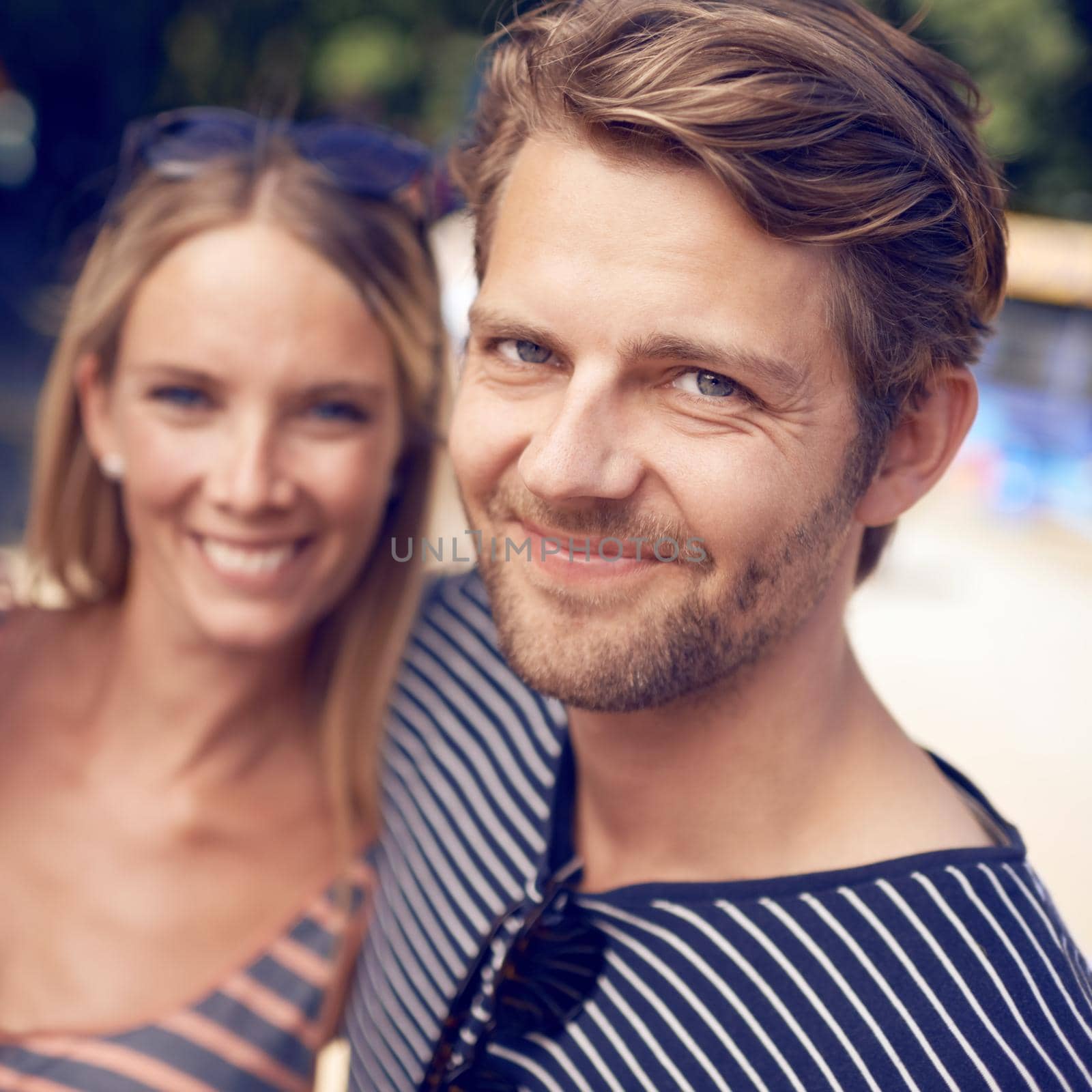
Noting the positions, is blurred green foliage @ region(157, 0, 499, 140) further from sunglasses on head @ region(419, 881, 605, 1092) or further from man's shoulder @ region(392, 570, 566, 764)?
sunglasses on head @ region(419, 881, 605, 1092)

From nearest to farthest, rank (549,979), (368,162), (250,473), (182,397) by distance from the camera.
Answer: (549,979)
(250,473)
(182,397)
(368,162)

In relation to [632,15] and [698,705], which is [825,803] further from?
[632,15]

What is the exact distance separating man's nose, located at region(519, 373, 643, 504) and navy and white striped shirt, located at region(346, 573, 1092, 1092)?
672mm

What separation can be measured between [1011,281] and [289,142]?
31.0ft

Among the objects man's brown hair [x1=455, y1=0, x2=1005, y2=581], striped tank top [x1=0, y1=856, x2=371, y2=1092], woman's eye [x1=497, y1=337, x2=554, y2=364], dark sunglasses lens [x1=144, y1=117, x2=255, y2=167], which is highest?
dark sunglasses lens [x1=144, y1=117, x2=255, y2=167]

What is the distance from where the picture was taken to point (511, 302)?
1.66 metres

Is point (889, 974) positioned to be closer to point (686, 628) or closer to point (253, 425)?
point (686, 628)

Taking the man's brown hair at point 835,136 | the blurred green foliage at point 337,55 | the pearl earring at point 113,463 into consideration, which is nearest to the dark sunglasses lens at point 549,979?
the man's brown hair at point 835,136

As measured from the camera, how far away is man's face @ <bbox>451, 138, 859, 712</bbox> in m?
1.53

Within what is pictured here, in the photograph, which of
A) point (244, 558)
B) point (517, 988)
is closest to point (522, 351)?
point (244, 558)

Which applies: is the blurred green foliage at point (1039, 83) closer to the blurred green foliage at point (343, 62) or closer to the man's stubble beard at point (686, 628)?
the blurred green foliage at point (343, 62)

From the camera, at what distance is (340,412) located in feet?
7.74

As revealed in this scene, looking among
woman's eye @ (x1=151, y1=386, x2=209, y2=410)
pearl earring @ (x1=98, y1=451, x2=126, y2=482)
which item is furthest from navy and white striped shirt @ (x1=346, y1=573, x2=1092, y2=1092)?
pearl earring @ (x1=98, y1=451, x2=126, y2=482)

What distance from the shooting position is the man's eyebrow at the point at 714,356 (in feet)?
5.02
